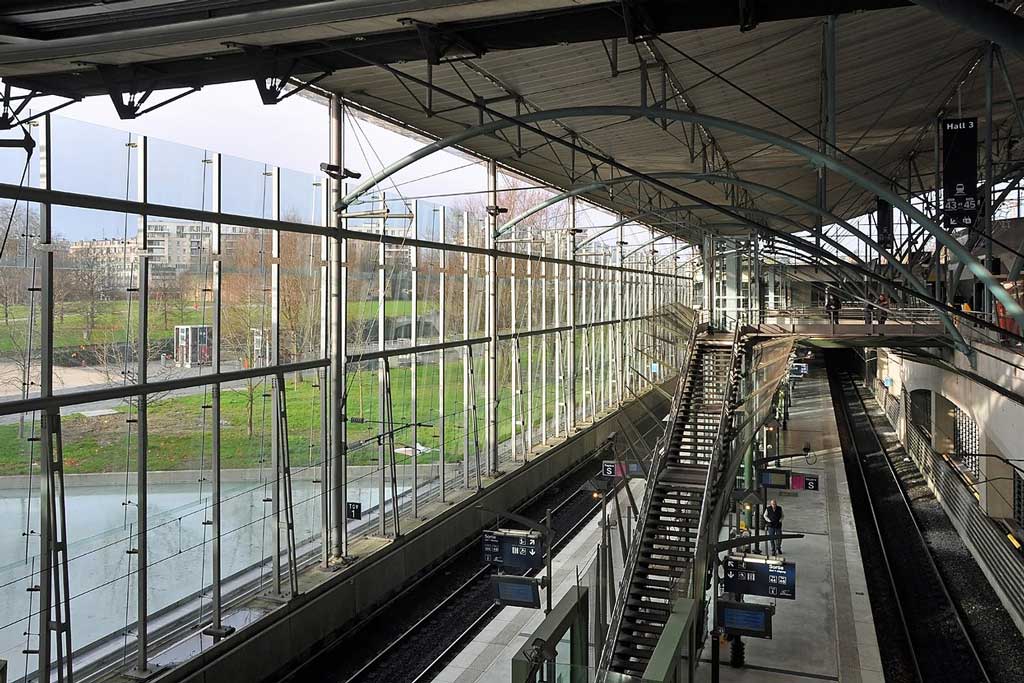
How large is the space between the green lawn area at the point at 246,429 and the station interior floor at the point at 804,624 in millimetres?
3677

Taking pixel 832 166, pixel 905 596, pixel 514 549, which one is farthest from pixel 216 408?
pixel 905 596

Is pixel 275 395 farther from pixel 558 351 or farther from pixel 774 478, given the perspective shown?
pixel 558 351

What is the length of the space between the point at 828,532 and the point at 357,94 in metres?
13.5

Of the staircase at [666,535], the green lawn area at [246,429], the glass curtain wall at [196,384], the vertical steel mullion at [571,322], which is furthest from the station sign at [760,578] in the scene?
the vertical steel mullion at [571,322]

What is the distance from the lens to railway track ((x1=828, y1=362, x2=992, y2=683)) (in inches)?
502

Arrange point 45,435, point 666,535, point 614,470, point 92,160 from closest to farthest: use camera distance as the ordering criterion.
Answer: point 45,435
point 92,160
point 666,535
point 614,470

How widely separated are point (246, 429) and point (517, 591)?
4263 millimetres

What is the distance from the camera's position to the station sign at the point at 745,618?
10578 millimetres

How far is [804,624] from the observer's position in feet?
44.8

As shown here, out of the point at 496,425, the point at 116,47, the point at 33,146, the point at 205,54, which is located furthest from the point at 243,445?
the point at 496,425

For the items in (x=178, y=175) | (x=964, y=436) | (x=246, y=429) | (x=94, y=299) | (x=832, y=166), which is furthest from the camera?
(x=964, y=436)

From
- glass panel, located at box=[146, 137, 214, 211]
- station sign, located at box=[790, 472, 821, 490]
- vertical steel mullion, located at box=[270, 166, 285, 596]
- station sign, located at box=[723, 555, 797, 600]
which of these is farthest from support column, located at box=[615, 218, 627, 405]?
glass panel, located at box=[146, 137, 214, 211]

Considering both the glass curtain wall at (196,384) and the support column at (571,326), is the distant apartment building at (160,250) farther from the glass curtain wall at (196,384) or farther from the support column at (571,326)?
the support column at (571,326)

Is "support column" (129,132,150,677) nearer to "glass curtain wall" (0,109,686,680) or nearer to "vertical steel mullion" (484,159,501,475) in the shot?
"glass curtain wall" (0,109,686,680)
